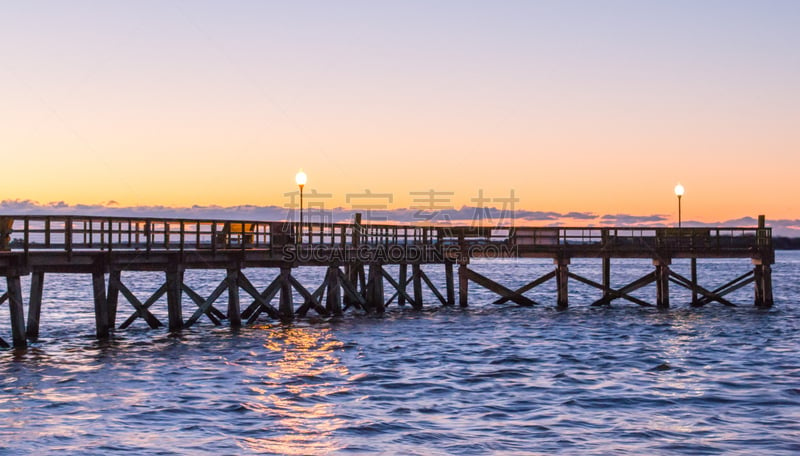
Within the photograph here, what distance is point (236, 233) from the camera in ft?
104

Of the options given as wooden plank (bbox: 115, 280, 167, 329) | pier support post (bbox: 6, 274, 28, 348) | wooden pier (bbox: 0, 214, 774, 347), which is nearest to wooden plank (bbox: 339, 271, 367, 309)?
wooden pier (bbox: 0, 214, 774, 347)

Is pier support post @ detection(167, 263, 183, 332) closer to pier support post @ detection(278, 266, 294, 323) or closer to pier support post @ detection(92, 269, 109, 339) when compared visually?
pier support post @ detection(92, 269, 109, 339)

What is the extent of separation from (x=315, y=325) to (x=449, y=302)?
10.9 m

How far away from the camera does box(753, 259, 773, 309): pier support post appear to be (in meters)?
40.2

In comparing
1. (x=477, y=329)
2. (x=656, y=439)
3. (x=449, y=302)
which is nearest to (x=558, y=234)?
(x=449, y=302)

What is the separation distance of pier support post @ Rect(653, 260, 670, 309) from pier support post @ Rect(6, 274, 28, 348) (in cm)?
2579

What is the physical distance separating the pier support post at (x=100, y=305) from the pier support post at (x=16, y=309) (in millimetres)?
2710

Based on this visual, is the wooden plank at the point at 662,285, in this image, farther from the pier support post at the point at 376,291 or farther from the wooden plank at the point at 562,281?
the pier support post at the point at 376,291

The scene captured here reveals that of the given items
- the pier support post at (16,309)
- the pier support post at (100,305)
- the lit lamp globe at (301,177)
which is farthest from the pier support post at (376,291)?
the pier support post at (16,309)

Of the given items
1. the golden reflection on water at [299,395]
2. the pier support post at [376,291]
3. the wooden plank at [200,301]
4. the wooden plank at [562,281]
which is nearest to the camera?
the golden reflection on water at [299,395]

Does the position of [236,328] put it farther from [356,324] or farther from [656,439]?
[656,439]

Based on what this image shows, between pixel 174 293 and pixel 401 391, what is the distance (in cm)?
1189

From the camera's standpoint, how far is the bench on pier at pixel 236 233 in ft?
102

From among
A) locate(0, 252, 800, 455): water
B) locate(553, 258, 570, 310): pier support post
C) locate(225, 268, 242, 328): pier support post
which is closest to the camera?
locate(0, 252, 800, 455): water
